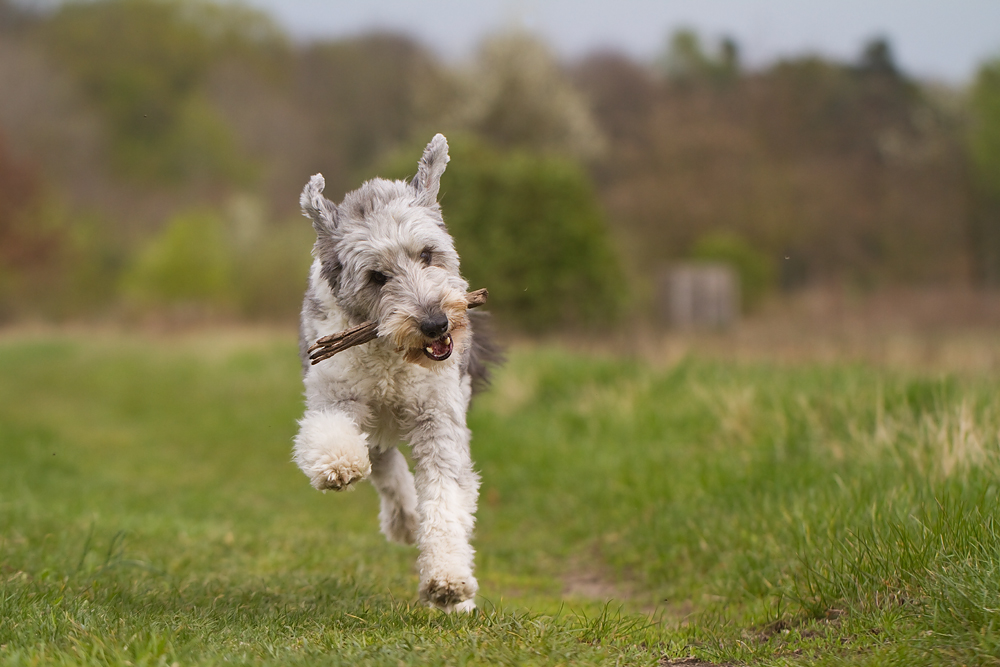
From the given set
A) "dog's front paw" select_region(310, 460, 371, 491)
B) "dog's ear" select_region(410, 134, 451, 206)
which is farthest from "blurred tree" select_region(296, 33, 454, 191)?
"dog's front paw" select_region(310, 460, 371, 491)

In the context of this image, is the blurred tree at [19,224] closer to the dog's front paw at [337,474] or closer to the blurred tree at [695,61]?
the blurred tree at [695,61]

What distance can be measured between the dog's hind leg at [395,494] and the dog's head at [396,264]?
102 cm

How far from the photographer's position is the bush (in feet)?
57.7

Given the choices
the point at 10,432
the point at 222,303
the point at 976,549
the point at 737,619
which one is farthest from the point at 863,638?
the point at 222,303

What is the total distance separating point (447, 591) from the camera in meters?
4.19

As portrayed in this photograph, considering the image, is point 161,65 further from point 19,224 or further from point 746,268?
point 746,268

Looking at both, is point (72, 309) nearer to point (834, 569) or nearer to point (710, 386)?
point (710, 386)

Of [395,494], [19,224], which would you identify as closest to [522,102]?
[19,224]

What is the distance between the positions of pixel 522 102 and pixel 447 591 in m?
32.0

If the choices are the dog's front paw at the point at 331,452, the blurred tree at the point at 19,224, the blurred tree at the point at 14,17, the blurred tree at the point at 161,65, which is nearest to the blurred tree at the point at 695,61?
the blurred tree at the point at 161,65

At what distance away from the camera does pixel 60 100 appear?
144 ft

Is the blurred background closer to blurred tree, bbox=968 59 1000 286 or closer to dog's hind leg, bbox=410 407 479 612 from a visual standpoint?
blurred tree, bbox=968 59 1000 286

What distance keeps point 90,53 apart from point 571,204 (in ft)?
139

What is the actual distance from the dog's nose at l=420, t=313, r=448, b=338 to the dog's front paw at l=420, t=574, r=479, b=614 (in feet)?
3.48
